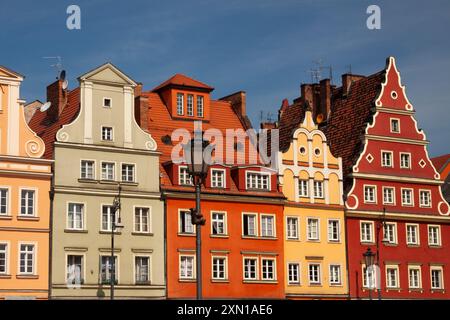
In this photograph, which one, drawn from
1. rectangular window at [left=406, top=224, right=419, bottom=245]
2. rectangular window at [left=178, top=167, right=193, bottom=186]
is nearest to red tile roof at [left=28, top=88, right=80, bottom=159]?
rectangular window at [left=178, top=167, right=193, bottom=186]

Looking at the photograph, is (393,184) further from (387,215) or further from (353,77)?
(353,77)

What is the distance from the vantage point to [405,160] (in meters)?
56.2

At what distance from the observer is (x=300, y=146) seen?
5297 cm

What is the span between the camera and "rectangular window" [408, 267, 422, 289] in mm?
54250

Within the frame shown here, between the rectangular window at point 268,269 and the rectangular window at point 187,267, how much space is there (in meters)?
4.30

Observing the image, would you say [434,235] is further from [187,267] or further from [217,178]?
[187,267]

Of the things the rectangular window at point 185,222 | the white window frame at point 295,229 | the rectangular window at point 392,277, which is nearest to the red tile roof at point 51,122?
the rectangular window at point 185,222

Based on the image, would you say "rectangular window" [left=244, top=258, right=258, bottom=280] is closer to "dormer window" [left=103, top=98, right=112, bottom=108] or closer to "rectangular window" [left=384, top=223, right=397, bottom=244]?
"rectangular window" [left=384, top=223, right=397, bottom=244]

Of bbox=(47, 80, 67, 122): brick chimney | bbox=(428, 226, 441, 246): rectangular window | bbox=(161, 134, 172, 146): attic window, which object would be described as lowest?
bbox=(428, 226, 441, 246): rectangular window

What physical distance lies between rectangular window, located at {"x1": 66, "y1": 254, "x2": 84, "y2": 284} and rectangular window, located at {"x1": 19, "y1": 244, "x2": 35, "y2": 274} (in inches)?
70.3

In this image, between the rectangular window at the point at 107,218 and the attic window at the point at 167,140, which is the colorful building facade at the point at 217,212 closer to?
the attic window at the point at 167,140

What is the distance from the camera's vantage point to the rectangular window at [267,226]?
50.7m

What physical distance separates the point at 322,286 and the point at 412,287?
6318 mm
